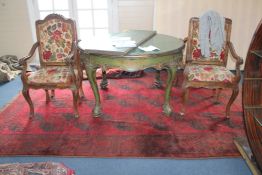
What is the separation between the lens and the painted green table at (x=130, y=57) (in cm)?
243

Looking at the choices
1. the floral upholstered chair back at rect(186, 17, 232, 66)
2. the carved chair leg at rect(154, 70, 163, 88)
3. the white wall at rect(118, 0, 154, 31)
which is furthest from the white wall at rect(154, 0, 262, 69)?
the floral upholstered chair back at rect(186, 17, 232, 66)

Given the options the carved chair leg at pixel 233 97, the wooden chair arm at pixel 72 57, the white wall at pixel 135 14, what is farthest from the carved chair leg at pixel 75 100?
the white wall at pixel 135 14

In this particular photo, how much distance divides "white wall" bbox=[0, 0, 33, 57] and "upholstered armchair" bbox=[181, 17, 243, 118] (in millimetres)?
2714

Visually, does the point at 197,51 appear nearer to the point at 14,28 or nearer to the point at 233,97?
the point at 233,97

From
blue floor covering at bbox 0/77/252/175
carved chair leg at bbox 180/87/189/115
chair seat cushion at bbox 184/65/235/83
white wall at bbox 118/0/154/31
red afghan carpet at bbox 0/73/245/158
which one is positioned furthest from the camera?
white wall at bbox 118/0/154/31

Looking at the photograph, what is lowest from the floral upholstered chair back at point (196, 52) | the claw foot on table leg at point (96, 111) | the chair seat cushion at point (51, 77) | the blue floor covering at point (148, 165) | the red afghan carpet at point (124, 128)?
the blue floor covering at point (148, 165)

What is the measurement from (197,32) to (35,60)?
2.87 m

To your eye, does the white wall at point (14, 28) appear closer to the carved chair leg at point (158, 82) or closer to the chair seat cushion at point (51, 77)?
the chair seat cushion at point (51, 77)

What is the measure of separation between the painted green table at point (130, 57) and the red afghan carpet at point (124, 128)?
0.24m

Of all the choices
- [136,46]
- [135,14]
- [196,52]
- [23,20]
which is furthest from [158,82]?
[23,20]

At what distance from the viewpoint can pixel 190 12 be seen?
3971 mm

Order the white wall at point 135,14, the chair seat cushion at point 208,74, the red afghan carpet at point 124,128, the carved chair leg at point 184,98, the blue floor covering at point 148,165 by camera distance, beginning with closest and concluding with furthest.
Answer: the blue floor covering at point 148,165 → the red afghan carpet at point 124,128 → the chair seat cushion at point 208,74 → the carved chair leg at point 184,98 → the white wall at point 135,14

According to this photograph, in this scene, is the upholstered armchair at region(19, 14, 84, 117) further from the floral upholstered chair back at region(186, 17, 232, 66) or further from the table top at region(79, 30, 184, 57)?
the floral upholstered chair back at region(186, 17, 232, 66)

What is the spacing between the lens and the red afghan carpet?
7.59 ft
